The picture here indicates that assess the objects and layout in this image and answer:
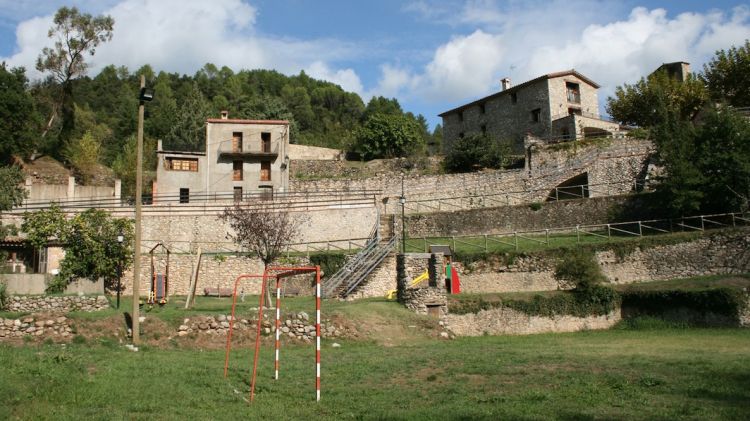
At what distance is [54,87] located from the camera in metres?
53.3

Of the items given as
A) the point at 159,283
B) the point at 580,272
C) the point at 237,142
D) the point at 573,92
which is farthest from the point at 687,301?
the point at 237,142

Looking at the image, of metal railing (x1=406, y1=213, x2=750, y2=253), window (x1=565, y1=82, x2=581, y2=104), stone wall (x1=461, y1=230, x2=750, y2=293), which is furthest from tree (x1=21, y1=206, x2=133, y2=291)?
window (x1=565, y1=82, x2=581, y2=104)

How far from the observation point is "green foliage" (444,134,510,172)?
4894 centimetres

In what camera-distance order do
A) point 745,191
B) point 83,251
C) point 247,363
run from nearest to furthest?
1. point 247,363
2. point 83,251
3. point 745,191

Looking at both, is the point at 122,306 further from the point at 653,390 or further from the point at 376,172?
the point at 376,172

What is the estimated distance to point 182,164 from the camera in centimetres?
4797

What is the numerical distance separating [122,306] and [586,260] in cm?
2051

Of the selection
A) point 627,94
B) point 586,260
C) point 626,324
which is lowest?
point 626,324

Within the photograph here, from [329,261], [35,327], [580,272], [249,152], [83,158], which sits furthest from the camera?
[83,158]

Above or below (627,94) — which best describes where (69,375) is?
below

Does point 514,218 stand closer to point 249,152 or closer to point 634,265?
point 634,265

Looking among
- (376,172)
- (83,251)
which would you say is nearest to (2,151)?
(83,251)

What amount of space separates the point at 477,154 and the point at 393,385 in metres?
38.4

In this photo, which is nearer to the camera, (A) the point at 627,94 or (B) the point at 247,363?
(B) the point at 247,363
